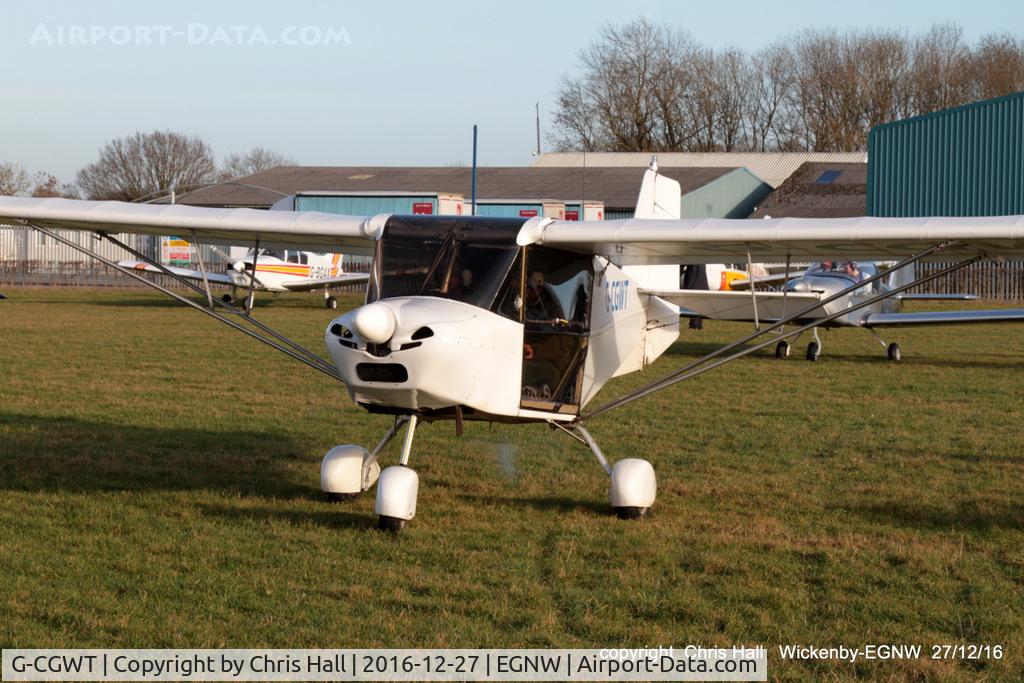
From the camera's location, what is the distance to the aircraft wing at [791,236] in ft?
23.0

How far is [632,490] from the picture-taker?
23.8 ft

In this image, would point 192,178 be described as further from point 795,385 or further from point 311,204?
point 795,385

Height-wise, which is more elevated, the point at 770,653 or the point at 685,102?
the point at 685,102

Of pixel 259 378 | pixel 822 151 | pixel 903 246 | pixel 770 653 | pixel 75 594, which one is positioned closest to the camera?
pixel 770 653

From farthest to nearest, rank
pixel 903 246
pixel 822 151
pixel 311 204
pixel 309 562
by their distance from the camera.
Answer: pixel 822 151 → pixel 311 204 → pixel 903 246 → pixel 309 562

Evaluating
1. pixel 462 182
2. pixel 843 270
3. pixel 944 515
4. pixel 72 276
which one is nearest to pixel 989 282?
pixel 843 270

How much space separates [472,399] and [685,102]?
6469 centimetres

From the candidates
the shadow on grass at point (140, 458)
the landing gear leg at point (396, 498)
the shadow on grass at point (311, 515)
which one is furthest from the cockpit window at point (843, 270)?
the landing gear leg at point (396, 498)

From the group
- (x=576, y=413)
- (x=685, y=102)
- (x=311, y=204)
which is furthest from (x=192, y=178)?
(x=576, y=413)

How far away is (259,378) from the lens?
48.2 feet

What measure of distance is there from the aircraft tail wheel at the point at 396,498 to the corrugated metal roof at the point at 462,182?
4237 centimetres

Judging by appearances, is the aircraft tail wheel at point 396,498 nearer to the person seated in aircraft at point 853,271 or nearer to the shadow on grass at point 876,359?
the shadow on grass at point 876,359

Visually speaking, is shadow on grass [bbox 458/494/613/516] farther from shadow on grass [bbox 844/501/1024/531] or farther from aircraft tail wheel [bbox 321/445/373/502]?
shadow on grass [bbox 844/501/1024/531]

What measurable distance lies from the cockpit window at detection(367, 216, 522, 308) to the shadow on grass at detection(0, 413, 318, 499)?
1835mm
